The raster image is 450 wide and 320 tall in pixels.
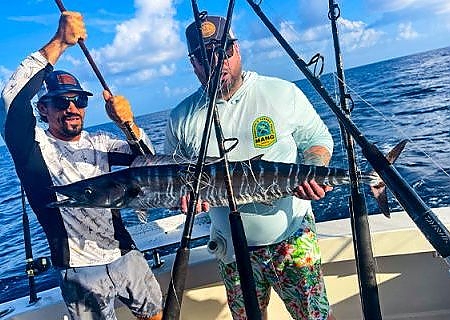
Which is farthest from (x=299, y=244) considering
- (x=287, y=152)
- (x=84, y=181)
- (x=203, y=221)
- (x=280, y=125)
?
(x=203, y=221)

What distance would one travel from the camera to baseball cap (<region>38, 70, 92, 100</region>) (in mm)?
2393

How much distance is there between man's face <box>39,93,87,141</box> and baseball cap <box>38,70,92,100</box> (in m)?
0.03

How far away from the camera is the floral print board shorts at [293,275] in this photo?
2199 mm

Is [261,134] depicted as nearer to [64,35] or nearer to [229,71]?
[229,71]

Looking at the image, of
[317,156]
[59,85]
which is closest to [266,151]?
[317,156]

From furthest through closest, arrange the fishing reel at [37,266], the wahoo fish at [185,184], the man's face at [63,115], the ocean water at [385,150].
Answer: the ocean water at [385,150]
the fishing reel at [37,266]
the man's face at [63,115]
the wahoo fish at [185,184]

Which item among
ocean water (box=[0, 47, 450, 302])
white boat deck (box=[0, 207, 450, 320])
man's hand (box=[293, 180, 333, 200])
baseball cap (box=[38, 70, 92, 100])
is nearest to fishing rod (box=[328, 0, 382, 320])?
ocean water (box=[0, 47, 450, 302])

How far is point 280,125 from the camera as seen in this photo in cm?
225

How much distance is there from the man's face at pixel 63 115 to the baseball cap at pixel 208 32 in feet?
2.30

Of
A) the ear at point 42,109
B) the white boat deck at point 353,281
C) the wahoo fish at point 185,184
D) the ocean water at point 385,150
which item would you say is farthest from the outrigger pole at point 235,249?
the white boat deck at point 353,281

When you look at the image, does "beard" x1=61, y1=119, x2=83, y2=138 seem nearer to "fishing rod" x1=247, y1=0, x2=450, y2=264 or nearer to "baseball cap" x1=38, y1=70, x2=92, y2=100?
"baseball cap" x1=38, y1=70, x2=92, y2=100

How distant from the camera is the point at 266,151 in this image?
2.26 metres

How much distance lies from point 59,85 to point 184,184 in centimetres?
92

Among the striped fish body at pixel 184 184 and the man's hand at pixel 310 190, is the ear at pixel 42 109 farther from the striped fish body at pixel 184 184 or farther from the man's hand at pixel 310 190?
the man's hand at pixel 310 190
